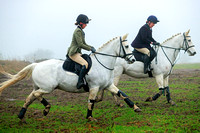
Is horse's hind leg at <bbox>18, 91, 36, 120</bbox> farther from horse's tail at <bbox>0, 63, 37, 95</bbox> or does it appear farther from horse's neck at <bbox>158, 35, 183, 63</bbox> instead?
horse's neck at <bbox>158, 35, 183, 63</bbox>

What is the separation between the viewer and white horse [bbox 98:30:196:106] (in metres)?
9.70

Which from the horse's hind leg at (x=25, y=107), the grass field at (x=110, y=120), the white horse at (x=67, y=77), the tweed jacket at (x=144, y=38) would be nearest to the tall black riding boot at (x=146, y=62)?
the tweed jacket at (x=144, y=38)

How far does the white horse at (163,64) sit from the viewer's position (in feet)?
31.8

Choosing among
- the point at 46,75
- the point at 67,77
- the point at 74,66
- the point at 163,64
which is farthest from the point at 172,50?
the point at 46,75

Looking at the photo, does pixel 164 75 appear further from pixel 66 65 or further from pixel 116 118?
pixel 66 65

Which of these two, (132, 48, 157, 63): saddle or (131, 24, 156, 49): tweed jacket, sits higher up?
(131, 24, 156, 49): tweed jacket

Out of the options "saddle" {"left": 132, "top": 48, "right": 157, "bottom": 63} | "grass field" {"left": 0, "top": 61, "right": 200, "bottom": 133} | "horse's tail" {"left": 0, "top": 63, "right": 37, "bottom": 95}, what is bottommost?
"grass field" {"left": 0, "top": 61, "right": 200, "bottom": 133}

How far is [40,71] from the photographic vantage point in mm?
7227

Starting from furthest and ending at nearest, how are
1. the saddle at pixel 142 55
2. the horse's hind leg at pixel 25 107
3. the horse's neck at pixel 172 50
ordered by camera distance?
the horse's neck at pixel 172 50 → the saddle at pixel 142 55 → the horse's hind leg at pixel 25 107

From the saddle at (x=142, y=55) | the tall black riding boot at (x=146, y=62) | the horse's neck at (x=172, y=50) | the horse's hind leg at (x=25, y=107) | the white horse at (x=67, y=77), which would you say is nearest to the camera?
the horse's hind leg at (x=25, y=107)

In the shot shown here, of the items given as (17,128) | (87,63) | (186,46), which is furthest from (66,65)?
(186,46)

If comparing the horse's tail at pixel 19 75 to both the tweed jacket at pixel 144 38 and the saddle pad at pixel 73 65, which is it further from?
the tweed jacket at pixel 144 38

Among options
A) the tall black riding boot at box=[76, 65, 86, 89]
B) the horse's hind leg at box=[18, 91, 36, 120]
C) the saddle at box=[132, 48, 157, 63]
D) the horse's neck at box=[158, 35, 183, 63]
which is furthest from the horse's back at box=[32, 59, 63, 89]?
the horse's neck at box=[158, 35, 183, 63]

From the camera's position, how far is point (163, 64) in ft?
32.0
